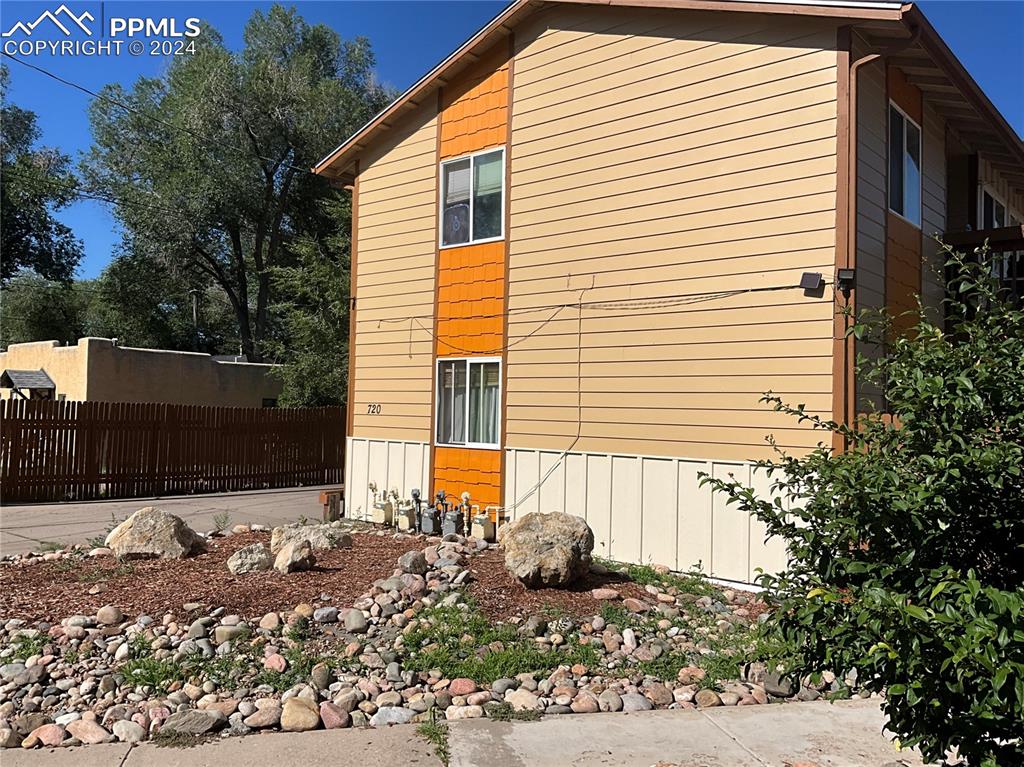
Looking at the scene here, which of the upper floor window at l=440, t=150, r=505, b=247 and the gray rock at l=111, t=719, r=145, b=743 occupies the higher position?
the upper floor window at l=440, t=150, r=505, b=247

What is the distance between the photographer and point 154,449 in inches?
576

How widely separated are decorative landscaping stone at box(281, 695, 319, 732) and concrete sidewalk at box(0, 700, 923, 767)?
0.08m

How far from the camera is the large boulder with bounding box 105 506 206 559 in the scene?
702 cm

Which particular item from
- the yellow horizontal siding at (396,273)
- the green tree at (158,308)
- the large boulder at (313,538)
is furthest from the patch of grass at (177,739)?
the green tree at (158,308)

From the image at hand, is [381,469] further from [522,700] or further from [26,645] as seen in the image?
[522,700]

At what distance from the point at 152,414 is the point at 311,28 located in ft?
63.0

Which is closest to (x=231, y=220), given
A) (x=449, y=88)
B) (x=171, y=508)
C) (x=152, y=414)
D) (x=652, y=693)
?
(x=152, y=414)

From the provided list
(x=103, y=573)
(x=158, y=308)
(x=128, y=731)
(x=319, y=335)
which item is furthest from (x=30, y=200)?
(x=128, y=731)

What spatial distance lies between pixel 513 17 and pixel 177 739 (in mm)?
8644

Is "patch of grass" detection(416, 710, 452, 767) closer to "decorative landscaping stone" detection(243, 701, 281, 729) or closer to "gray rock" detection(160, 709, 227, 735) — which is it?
"decorative landscaping stone" detection(243, 701, 281, 729)

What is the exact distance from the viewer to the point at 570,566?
20.6 ft

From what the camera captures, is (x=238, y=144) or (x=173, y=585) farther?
(x=238, y=144)

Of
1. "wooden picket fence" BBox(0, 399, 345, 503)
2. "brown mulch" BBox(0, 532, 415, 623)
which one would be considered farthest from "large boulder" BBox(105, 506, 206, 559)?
"wooden picket fence" BBox(0, 399, 345, 503)

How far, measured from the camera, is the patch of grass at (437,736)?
12.7ft
